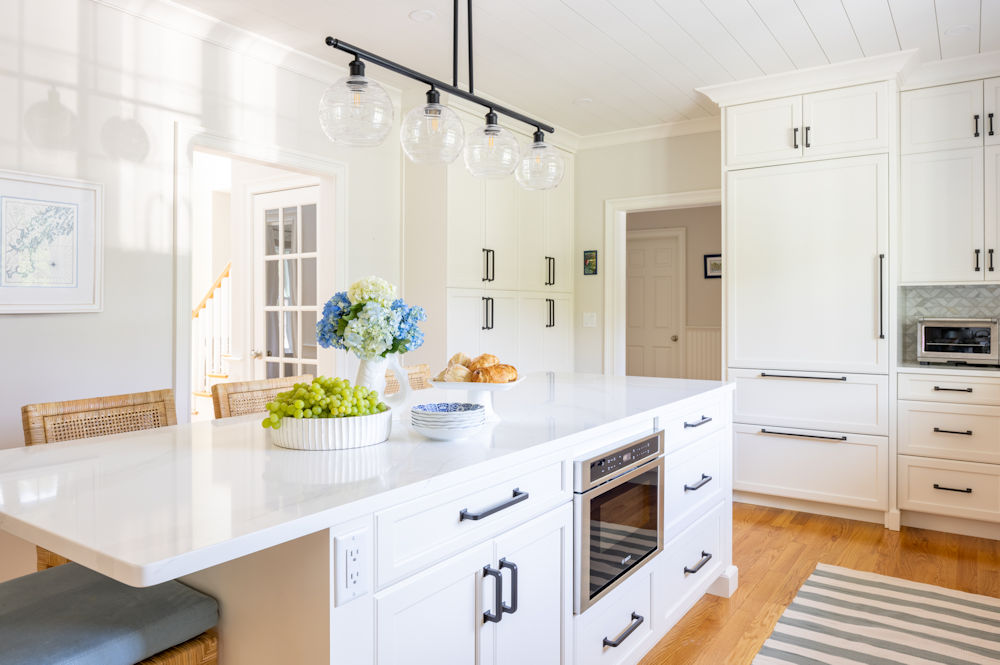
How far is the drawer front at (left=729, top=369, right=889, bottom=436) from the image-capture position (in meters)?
3.69

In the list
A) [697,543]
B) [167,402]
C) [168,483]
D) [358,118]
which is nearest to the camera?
[168,483]

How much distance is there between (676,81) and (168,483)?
3567 mm

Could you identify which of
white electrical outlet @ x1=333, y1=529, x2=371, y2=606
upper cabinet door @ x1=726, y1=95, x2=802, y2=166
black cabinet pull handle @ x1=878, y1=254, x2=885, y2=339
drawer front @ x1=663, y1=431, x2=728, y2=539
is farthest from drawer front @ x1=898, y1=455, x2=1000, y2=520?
white electrical outlet @ x1=333, y1=529, x2=371, y2=606

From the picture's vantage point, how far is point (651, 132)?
4.81 m

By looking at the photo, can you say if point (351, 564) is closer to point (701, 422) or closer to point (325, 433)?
point (325, 433)

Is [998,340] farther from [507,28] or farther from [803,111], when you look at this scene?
[507,28]

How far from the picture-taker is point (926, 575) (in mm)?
3008

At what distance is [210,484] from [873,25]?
3.45 meters

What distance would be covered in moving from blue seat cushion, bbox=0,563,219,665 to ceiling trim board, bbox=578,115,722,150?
13.9 ft

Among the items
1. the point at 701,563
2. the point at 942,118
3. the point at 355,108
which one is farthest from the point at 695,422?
the point at 942,118

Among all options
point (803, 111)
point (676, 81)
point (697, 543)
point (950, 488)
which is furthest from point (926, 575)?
point (676, 81)

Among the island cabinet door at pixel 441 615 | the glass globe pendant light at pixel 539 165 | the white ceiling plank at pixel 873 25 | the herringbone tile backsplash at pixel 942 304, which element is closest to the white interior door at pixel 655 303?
the herringbone tile backsplash at pixel 942 304

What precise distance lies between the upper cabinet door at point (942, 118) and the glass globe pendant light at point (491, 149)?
2633 mm

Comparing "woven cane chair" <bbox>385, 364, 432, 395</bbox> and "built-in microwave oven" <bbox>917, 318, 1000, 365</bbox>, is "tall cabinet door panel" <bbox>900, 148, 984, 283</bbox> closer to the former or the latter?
"built-in microwave oven" <bbox>917, 318, 1000, 365</bbox>
